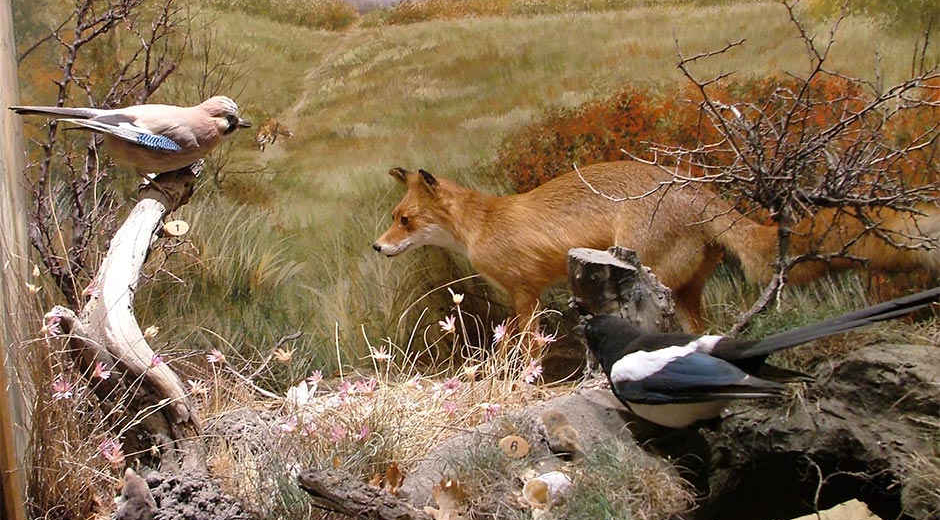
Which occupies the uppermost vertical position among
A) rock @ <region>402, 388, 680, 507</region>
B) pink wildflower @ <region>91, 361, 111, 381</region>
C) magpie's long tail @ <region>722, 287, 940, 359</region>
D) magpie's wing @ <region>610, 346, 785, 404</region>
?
magpie's long tail @ <region>722, 287, 940, 359</region>

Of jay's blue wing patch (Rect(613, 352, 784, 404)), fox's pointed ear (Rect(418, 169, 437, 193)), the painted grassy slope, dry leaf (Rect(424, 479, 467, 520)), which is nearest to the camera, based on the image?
jay's blue wing patch (Rect(613, 352, 784, 404))

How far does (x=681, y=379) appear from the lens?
295cm

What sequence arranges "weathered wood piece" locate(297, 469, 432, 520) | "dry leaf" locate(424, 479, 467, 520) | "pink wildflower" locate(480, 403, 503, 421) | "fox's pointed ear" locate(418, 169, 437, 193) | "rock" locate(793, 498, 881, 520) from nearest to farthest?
"weathered wood piece" locate(297, 469, 432, 520)
"dry leaf" locate(424, 479, 467, 520)
"rock" locate(793, 498, 881, 520)
"pink wildflower" locate(480, 403, 503, 421)
"fox's pointed ear" locate(418, 169, 437, 193)

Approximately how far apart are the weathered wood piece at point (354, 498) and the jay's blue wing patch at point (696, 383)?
846 mm

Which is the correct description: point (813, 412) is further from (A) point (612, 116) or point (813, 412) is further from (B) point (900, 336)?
(A) point (612, 116)

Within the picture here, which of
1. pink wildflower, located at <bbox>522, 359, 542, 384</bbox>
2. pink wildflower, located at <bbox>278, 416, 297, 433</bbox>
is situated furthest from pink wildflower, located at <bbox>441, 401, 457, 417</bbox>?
pink wildflower, located at <bbox>278, 416, 297, 433</bbox>

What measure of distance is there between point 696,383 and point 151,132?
2047mm

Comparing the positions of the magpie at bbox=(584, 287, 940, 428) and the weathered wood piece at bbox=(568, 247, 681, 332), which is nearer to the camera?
the magpie at bbox=(584, 287, 940, 428)

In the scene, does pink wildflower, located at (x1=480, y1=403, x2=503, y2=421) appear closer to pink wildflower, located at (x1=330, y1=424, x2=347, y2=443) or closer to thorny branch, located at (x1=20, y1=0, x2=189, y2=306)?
pink wildflower, located at (x1=330, y1=424, x2=347, y2=443)

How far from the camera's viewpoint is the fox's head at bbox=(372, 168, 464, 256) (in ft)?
14.8

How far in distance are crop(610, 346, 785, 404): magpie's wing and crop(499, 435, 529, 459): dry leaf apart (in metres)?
0.40

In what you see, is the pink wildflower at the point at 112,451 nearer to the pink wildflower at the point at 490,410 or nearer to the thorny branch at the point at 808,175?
the pink wildflower at the point at 490,410

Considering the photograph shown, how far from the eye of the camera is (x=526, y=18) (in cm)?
492

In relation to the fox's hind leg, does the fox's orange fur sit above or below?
above
